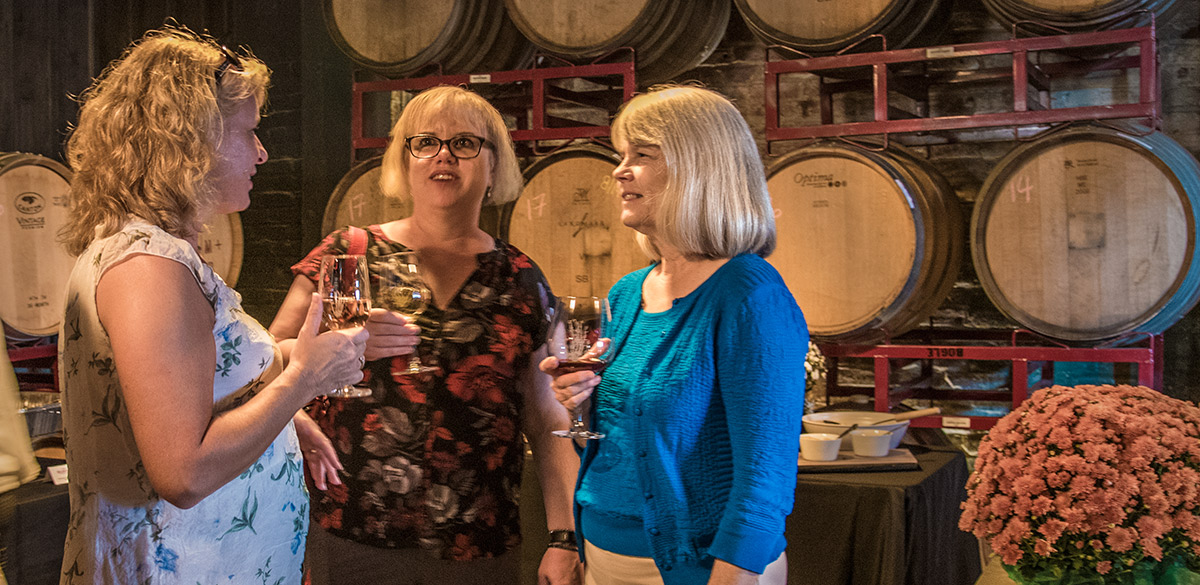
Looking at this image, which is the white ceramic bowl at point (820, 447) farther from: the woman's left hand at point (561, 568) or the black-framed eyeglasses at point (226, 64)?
the black-framed eyeglasses at point (226, 64)

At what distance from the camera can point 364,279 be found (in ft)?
5.15

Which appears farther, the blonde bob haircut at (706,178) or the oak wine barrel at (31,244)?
the oak wine barrel at (31,244)

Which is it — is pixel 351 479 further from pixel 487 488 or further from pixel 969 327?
pixel 969 327

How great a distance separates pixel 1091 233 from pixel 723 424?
6.81ft

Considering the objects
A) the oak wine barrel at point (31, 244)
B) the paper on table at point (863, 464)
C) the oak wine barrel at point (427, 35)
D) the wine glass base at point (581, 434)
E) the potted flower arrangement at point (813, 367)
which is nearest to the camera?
the wine glass base at point (581, 434)

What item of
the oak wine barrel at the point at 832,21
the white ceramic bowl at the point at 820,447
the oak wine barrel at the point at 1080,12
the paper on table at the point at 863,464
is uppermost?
the oak wine barrel at the point at 832,21

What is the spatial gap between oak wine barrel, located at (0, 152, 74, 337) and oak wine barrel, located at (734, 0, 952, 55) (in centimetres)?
330

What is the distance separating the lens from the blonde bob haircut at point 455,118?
229cm

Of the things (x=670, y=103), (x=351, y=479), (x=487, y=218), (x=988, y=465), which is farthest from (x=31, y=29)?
(x=988, y=465)

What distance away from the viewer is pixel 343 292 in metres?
1.54

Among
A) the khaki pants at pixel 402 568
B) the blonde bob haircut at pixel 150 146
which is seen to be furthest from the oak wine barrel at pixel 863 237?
the blonde bob haircut at pixel 150 146

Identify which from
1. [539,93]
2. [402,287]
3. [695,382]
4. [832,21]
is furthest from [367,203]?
[695,382]

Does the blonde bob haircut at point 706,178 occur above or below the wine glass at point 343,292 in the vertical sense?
above

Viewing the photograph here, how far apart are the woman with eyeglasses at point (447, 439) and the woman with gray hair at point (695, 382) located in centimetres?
33
